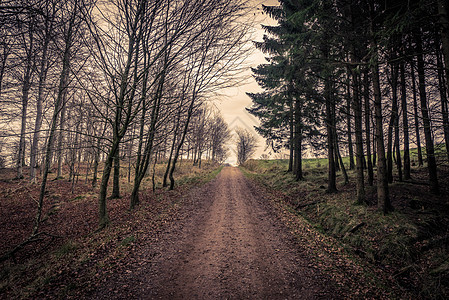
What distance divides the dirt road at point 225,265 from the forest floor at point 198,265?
0.02 m

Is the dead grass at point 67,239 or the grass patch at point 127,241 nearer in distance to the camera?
the dead grass at point 67,239

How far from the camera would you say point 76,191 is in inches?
510

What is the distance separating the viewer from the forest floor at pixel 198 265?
3568mm

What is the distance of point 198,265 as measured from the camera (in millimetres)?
4418

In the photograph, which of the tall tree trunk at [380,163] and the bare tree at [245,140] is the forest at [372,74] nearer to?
the tall tree trunk at [380,163]

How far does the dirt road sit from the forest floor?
20 mm

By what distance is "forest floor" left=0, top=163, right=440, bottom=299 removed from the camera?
3.57 m

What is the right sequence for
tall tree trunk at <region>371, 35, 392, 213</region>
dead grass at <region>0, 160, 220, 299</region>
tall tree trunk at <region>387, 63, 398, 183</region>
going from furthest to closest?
tall tree trunk at <region>387, 63, 398, 183</region> → tall tree trunk at <region>371, 35, 392, 213</region> → dead grass at <region>0, 160, 220, 299</region>

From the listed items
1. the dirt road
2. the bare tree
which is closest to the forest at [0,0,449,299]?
the dirt road

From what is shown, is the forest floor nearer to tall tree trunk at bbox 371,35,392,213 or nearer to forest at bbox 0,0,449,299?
forest at bbox 0,0,449,299

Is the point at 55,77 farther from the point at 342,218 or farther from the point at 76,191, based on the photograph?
the point at 342,218

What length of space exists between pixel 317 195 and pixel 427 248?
221 inches

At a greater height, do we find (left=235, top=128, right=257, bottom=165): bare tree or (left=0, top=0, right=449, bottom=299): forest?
(left=235, top=128, right=257, bottom=165): bare tree

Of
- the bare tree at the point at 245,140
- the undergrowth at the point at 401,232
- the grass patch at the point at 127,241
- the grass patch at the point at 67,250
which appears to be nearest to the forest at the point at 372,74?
the undergrowth at the point at 401,232
